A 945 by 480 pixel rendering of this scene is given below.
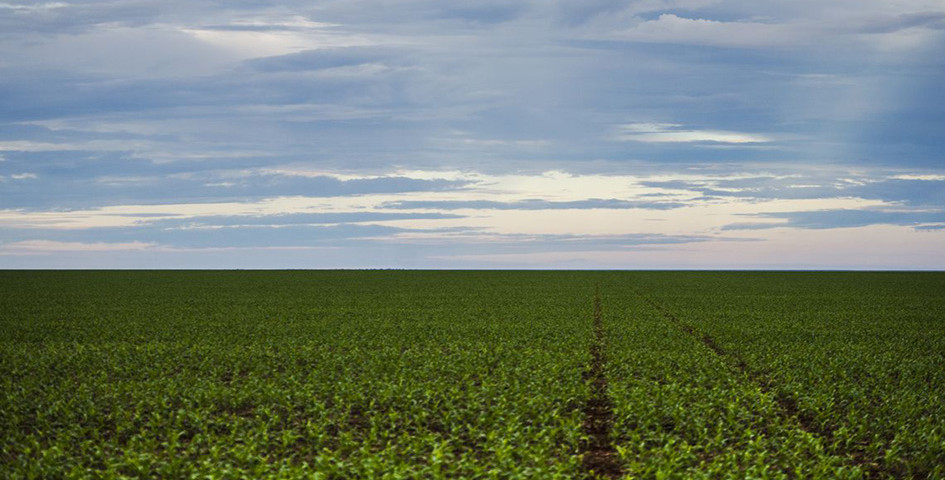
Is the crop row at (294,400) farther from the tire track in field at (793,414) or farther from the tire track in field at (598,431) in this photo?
the tire track in field at (793,414)

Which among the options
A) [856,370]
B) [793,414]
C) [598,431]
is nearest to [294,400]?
[598,431]

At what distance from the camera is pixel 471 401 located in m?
16.1

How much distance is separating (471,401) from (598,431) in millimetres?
2935

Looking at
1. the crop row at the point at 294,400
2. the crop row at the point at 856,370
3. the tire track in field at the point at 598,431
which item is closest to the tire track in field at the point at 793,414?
the crop row at the point at 856,370

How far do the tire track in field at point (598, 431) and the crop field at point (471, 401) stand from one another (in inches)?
2.1

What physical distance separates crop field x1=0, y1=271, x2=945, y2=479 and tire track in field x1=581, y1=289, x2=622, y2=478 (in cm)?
5

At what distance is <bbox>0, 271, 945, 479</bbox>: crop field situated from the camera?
1220 centimetres

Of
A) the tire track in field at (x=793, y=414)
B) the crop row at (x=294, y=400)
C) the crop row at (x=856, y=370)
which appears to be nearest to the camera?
the crop row at (x=294, y=400)

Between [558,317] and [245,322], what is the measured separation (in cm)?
1451

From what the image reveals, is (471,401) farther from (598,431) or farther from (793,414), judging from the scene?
(793,414)

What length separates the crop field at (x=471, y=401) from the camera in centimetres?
1220

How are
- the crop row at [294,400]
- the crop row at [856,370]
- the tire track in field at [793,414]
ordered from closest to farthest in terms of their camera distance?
the crop row at [294,400], the tire track in field at [793,414], the crop row at [856,370]

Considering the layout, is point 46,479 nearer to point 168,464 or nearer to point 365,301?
point 168,464

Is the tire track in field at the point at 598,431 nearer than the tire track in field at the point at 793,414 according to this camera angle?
Yes
